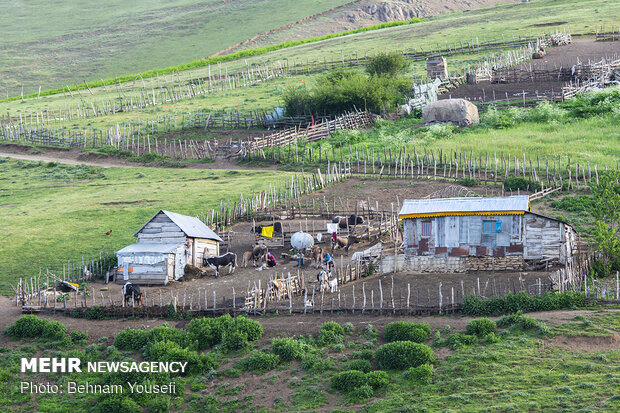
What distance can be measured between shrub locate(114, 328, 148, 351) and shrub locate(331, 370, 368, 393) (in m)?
7.55

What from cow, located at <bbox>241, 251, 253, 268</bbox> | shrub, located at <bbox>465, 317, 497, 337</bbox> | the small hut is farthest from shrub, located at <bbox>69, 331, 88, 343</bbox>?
shrub, located at <bbox>465, 317, 497, 337</bbox>

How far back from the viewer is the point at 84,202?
2116 inches

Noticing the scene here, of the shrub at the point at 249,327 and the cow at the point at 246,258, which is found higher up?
the cow at the point at 246,258

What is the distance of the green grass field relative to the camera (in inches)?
1708

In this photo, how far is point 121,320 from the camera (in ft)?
111

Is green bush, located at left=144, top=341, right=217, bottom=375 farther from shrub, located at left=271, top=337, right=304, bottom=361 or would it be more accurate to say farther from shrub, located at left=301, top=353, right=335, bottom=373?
shrub, located at left=301, top=353, right=335, bottom=373

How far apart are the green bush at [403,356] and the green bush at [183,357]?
5.58m

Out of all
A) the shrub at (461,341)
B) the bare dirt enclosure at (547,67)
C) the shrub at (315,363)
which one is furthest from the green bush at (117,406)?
the bare dirt enclosure at (547,67)

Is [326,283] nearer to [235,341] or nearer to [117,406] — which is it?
[235,341]

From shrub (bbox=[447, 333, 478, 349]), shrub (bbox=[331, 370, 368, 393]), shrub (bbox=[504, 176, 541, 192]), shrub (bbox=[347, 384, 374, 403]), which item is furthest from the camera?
shrub (bbox=[504, 176, 541, 192])

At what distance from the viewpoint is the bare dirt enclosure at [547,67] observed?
70625 mm

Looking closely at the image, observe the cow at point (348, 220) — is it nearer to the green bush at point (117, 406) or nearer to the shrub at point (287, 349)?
the shrub at point (287, 349)

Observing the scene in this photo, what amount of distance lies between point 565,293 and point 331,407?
10.3 meters

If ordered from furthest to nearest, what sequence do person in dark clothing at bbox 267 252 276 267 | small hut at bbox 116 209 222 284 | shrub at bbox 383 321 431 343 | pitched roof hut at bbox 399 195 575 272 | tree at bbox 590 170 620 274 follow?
person in dark clothing at bbox 267 252 276 267 < small hut at bbox 116 209 222 284 < pitched roof hut at bbox 399 195 575 272 < tree at bbox 590 170 620 274 < shrub at bbox 383 321 431 343
